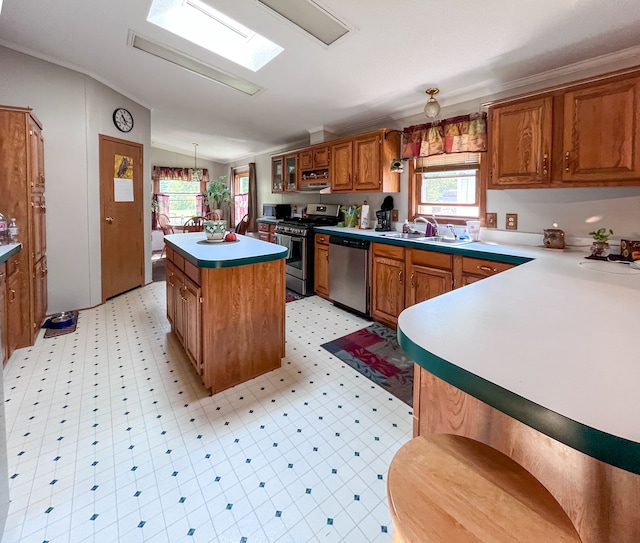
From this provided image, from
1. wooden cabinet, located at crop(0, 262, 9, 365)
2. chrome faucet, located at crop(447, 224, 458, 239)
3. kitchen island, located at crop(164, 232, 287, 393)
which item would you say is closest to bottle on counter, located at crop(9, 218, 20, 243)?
wooden cabinet, located at crop(0, 262, 9, 365)

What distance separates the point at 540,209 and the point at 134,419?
3.24m

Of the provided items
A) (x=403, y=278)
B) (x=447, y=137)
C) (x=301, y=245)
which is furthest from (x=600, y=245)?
(x=301, y=245)

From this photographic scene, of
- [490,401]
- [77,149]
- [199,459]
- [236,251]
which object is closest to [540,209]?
[236,251]

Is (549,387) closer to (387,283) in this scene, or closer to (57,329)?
(387,283)

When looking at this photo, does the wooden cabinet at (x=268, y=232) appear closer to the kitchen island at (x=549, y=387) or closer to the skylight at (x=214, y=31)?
the skylight at (x=214, y=31)

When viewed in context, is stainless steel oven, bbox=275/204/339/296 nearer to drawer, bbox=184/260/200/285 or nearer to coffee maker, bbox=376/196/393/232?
coffee maker, bbox=376/196/393/232

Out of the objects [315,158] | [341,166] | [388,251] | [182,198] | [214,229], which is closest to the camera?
[214,229]

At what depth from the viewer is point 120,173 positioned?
13.4 feet

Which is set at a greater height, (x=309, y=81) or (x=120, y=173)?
(x=309, y=81)

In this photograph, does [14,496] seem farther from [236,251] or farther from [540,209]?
[540,209]

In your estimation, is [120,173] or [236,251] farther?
[120,173]

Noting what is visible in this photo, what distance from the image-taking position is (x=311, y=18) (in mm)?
2119

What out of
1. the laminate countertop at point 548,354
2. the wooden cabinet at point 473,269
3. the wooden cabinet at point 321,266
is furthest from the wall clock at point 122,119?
the laminate countertop at point 548,354

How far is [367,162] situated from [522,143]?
1.64m
